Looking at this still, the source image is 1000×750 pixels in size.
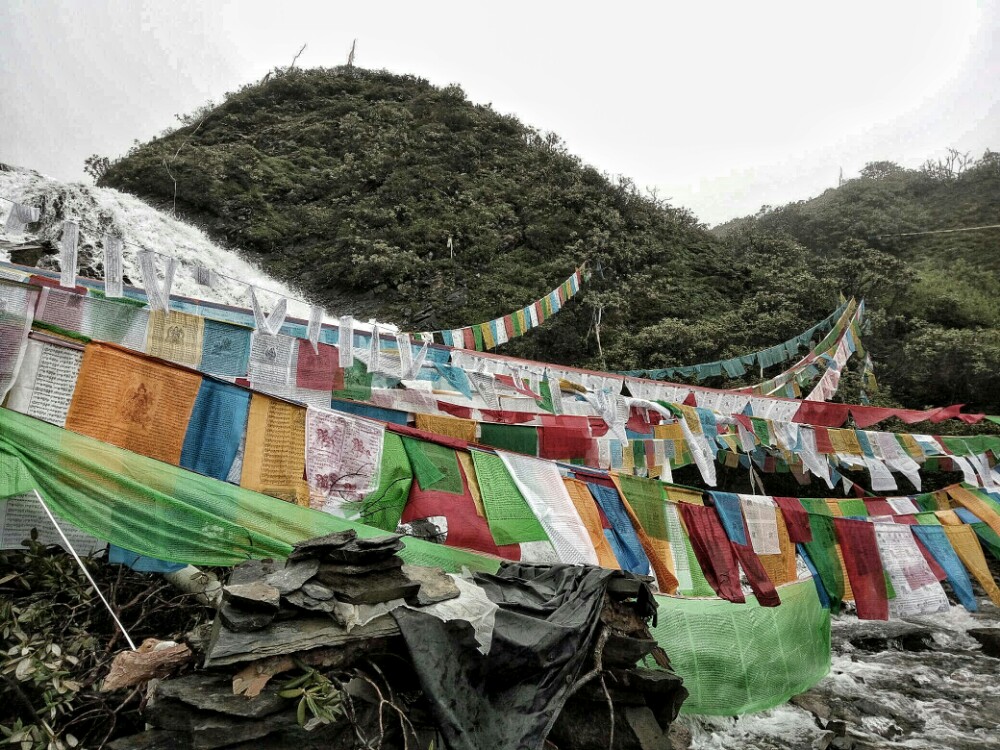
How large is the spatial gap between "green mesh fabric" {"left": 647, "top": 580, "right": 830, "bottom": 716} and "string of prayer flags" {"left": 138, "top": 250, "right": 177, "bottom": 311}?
18.1ft

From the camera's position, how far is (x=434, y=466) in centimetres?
538

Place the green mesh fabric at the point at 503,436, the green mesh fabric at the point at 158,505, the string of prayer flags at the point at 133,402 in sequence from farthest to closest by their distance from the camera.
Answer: the green mesh fabric at the point at 503,436
the string of prayer flags at the point at 133,402
the green mesh fabric at the point at 158,505

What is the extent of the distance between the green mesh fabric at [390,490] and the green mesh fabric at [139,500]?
0.83 meters

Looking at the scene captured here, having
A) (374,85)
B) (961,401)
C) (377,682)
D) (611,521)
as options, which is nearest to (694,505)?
(611,521)

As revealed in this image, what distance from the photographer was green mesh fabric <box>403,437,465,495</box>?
5.35m

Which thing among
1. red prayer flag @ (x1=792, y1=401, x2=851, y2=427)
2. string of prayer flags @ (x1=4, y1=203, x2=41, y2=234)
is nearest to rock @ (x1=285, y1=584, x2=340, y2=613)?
string of prayer flags @ (x1=4, y1=203, x2=41, y2=234)

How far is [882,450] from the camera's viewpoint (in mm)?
8812

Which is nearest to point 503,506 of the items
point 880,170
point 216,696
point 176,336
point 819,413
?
point 216,696

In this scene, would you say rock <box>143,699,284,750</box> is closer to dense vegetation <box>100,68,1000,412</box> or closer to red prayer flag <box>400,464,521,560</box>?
red prayer flag <box>400,464,521,560</box>

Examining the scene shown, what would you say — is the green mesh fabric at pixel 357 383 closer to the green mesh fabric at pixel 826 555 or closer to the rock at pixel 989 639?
the green mesh fabric at pixel 826 555

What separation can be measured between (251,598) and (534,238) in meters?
25.4

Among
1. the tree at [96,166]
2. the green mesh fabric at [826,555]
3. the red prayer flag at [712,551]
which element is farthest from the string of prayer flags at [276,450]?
the tree at [96,166]

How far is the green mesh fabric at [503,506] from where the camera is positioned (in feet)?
17.8

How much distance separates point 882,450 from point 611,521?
5180 millimetres
